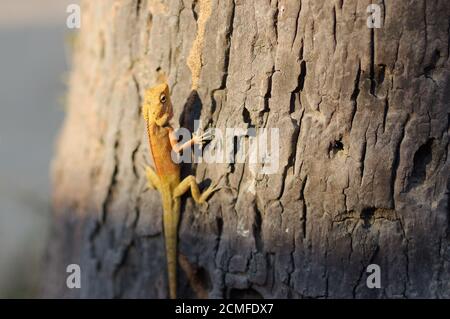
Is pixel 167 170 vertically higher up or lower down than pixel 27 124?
lower down

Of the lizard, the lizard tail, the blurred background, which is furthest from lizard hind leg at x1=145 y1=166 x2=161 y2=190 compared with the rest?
the blurred background

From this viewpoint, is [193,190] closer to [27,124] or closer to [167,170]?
[167,170]

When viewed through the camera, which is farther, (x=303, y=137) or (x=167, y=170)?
(x=167, y=170)

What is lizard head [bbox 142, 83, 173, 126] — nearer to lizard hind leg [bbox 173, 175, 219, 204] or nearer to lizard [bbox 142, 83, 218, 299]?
lizard [bbox 142, 83, 218, 299]

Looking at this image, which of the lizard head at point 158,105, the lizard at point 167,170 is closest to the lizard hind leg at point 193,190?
the lizard at point 167,170

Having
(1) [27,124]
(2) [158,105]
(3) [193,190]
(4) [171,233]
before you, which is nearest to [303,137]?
(3) [193,190]

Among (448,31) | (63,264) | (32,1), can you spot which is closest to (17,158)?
(32,1)

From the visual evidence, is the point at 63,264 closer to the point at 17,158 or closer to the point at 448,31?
the point at 448,31
